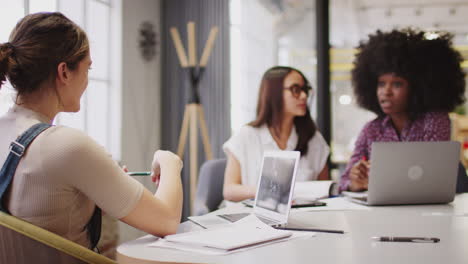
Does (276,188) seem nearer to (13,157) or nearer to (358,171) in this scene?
(13,157)

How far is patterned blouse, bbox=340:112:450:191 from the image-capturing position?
2.71m

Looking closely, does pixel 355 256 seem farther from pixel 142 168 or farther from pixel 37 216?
pixel 142 168

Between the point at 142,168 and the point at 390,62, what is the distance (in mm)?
2362

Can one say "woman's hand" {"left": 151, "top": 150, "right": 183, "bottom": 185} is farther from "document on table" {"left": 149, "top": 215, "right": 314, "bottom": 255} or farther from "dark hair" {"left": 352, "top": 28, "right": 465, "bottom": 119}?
"dark hair" {"left": 352, "top": 28, "right": 465, "bottom": 119}

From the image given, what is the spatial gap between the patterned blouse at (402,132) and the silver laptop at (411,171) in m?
0.57

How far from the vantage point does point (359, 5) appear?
169 inches

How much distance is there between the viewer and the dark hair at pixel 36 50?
4.08 ft

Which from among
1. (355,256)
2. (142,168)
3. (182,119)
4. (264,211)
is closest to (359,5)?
(182,119)

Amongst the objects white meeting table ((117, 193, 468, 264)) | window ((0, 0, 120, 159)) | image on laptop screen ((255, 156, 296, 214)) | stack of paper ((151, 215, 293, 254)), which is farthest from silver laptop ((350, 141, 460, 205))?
window ((0, 0, 120, 159))

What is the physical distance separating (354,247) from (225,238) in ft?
1.07

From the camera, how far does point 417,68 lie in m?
3.20

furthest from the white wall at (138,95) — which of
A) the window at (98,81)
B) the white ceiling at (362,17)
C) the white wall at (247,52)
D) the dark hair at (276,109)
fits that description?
the dark hair at (276,109)

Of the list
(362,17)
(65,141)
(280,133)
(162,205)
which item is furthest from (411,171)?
(362,17)

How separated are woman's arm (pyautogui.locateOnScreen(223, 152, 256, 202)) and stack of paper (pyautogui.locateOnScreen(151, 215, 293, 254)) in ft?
3.26
